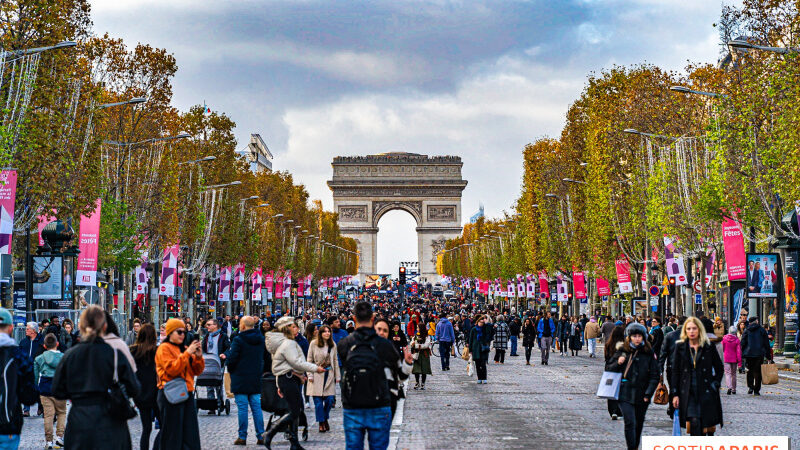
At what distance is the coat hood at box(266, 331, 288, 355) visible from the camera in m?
17.0

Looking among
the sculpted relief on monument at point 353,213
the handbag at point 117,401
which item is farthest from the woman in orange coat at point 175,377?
the sculpted relief on monument at point 353,213

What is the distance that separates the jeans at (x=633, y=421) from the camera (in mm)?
14641

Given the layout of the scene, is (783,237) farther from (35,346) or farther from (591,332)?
(35,346)

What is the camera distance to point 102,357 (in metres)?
10.8

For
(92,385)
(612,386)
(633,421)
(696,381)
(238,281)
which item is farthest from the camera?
(238,281)

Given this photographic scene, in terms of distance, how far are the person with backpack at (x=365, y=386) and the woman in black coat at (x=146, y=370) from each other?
315 cm

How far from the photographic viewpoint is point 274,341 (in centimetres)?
1719

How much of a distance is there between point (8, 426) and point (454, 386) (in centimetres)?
1872

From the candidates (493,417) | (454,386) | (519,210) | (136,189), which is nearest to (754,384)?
(454,386)

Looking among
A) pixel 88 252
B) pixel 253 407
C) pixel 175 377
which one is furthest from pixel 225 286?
pixel 175 377

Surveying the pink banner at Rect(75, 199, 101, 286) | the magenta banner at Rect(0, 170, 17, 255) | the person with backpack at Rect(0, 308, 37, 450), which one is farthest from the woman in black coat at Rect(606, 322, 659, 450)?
the pink banner at Rect(75, 199, 101, 286)

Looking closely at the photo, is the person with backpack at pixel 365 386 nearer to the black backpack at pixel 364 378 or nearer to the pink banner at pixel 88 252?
the black backpack at pixel 364 378

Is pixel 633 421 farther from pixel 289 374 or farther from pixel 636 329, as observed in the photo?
pixel 289 374

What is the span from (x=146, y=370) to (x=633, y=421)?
5.23 m
